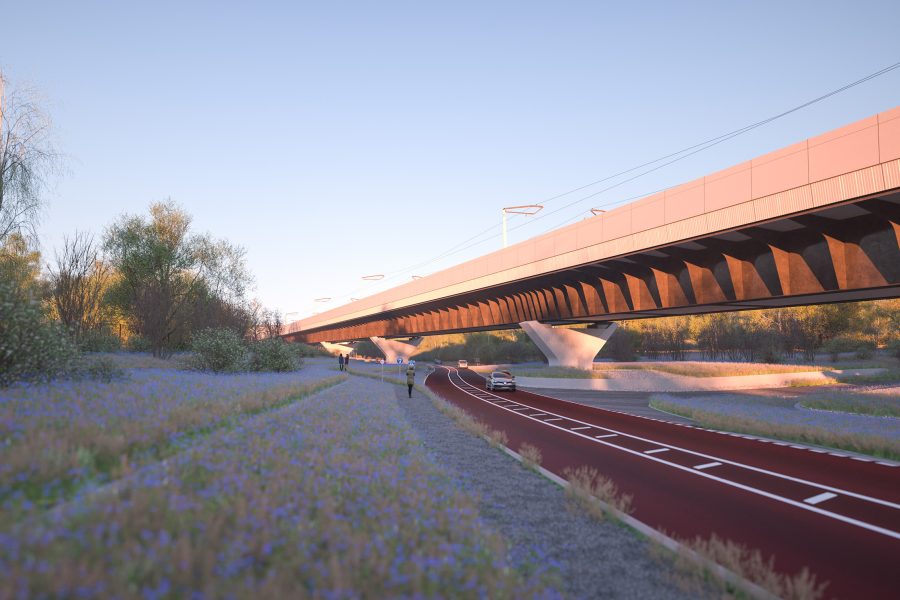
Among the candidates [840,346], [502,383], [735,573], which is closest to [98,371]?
[735,573]

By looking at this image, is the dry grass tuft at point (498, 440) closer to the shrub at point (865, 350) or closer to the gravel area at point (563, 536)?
the gravel area at point (563, 536)

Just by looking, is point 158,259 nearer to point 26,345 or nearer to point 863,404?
point 26,345

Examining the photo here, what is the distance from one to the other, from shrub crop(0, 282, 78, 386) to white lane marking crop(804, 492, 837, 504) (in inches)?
580

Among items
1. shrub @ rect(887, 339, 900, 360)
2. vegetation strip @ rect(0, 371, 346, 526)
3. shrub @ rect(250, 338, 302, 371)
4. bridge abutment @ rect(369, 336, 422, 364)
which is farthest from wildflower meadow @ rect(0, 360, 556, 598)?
bridge abutment @ rect(369, 336, 422, 364)

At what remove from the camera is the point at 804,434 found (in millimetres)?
15133

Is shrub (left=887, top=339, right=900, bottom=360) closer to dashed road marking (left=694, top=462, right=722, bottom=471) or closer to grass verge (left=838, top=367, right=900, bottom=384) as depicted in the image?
grass verge (left=838, top=367, right=900, bottom=384)

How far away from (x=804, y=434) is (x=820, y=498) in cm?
760

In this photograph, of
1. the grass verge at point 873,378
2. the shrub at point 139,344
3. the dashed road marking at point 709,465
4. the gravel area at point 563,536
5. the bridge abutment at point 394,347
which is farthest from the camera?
the bridge abutment at point 394,347

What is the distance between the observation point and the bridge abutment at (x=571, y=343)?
41.5m

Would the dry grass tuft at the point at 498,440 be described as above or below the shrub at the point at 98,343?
below

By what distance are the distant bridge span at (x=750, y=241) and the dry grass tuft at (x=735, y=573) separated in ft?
42.0

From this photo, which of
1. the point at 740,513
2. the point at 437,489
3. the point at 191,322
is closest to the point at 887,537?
the point at 740,513

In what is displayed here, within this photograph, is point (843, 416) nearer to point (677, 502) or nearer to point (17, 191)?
point (677, 502)

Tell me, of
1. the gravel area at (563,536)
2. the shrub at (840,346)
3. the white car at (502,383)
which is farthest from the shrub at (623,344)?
the gravel area at (563,536)
